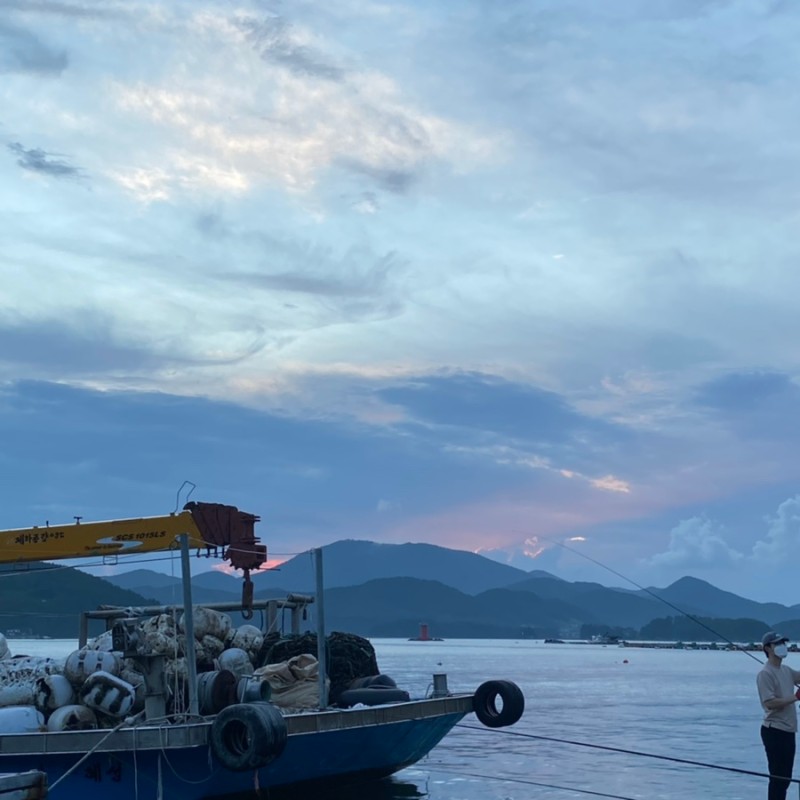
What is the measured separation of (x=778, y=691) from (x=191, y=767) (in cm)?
794

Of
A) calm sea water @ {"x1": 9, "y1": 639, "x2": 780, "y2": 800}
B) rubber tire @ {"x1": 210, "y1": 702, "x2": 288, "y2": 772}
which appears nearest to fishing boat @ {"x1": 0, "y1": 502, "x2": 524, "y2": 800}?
rubber tire @ {"x1": 210, "y1": 702, "x2": 288, "y2": 772}

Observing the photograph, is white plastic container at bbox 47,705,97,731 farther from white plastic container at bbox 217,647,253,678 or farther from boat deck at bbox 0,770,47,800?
boat deck at bbox 0,770,47,800

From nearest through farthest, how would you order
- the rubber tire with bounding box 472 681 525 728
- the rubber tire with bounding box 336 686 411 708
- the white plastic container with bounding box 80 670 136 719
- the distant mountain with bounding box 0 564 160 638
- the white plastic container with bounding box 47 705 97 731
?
A: 1. the white plastic container with bounding box 47 705 97 731
2. the white plastic container with bounding box 80 670 136 719
3. the rubber tire with bounding box 336 686 411 708
4. the rubber tire with bounding box 472 681 525 728
5. the distant mountain with bounding box 0 564 160 638

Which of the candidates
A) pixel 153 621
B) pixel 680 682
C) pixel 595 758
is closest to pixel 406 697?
pixel 153 621

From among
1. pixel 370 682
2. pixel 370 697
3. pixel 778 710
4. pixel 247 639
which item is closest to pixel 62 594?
pixel 247 639

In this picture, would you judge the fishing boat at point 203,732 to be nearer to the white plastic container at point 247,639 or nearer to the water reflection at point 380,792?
the white plastic container at point 247,639

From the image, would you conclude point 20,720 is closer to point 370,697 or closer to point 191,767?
point 191,767

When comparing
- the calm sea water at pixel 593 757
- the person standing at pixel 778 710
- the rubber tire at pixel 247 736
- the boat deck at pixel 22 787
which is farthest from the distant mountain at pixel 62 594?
the boat deck at pixel 22 787

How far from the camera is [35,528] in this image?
21.1 metres

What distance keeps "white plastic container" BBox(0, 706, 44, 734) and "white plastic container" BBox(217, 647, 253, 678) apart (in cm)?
323

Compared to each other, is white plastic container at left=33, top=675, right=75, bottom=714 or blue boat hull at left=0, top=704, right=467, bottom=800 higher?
white plastic container at left=33, top=675, right=75, bottom=714

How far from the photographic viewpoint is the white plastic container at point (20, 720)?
16.1 m

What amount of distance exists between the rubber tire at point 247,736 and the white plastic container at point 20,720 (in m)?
2.94

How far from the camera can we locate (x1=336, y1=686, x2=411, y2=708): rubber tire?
18.6 metres
